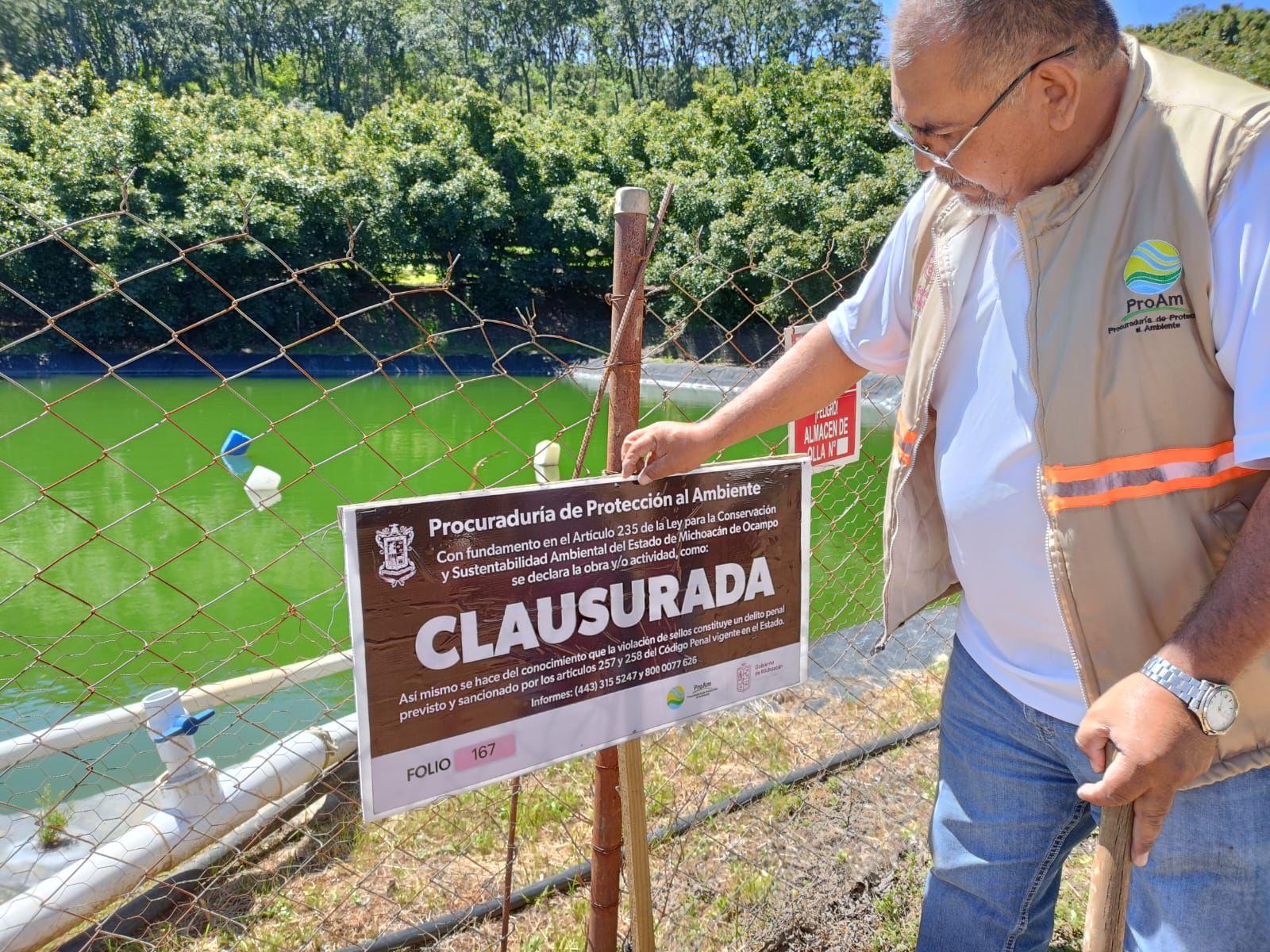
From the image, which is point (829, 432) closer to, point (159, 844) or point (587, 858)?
point (587, 858)

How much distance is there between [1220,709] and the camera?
3.10 ft

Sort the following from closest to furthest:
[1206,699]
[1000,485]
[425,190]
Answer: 1. [1206,699]
2. [1000,485]
3. [425,190]

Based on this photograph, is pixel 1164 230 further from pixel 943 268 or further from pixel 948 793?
pixel 948 793

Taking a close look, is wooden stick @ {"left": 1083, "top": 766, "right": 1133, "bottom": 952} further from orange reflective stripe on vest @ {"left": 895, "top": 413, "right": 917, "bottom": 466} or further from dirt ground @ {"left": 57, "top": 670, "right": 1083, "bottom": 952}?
dirt ground @ {"left": 57, "top": 670, "right": 1083, "bottom": 952}

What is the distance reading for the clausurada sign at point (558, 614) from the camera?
1159 mm

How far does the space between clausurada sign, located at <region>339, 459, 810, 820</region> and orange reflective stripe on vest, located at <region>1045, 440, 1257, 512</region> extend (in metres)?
0.53

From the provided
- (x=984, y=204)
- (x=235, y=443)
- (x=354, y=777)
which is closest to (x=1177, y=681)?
(x=984, y=204)

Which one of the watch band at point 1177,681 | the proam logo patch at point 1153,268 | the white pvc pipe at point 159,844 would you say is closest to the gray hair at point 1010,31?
the proam logo patch at point 1153,268

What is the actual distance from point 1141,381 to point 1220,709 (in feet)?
1.28

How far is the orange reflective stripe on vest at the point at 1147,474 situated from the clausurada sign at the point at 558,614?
0.53 meters

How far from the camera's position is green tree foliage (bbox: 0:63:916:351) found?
19.5m

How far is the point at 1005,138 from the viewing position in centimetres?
111

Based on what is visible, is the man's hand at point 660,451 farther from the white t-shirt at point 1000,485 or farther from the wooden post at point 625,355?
the white t-shirt at point 1000,485

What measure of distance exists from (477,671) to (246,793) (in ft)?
5.73
